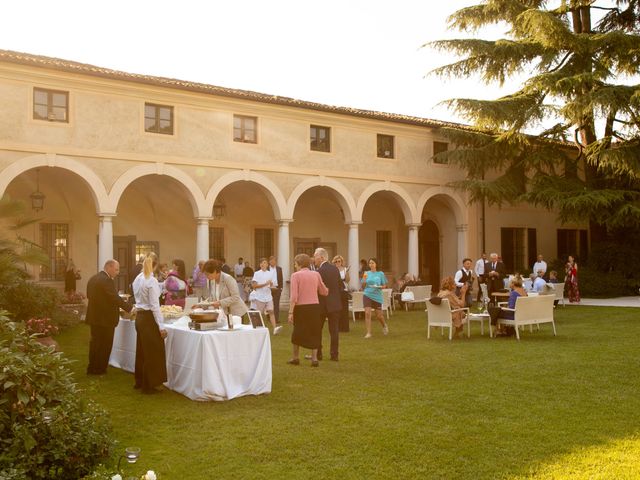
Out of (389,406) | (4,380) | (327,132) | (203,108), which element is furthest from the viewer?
(327,132)

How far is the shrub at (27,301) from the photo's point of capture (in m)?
12.4

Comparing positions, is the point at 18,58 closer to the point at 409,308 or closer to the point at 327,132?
the point at 327,132

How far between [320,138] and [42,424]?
1728cm

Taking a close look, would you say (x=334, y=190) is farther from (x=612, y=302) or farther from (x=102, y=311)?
(x=102, y=311)

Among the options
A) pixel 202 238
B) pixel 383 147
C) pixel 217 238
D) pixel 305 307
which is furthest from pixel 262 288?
pixel 383 147

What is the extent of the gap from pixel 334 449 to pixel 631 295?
2073 centimetres

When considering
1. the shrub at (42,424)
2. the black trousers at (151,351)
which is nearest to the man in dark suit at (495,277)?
the black trousers at (151,351)

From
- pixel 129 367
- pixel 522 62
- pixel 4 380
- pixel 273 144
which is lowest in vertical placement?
pixel 129 367

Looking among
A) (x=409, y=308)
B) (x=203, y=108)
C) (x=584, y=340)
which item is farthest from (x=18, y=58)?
(x=584, y=340)

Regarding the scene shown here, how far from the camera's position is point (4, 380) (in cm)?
443

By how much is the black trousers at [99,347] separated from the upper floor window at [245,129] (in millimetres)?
10926

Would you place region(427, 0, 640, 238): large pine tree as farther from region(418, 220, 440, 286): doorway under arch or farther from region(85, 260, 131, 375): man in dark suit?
region(85, 260, 131, 375): man in dark suit

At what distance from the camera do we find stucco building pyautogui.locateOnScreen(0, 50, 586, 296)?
16.2 m

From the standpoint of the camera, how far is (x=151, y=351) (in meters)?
7.86
